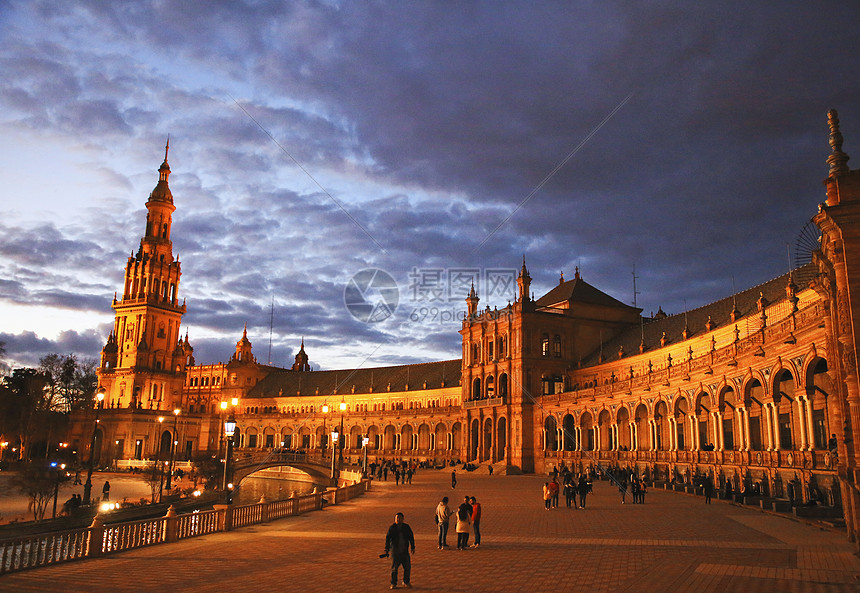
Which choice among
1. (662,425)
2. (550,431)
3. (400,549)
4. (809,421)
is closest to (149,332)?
(550,431)

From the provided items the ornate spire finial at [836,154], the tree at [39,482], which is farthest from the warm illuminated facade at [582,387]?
the tree at [39,482]

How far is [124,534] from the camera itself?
19000 mm

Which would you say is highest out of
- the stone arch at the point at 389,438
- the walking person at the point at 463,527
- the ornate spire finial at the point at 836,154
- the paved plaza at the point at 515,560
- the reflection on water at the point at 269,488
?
the ornate spire finial at the point at 836,154

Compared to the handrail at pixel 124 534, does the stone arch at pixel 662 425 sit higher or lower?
higher

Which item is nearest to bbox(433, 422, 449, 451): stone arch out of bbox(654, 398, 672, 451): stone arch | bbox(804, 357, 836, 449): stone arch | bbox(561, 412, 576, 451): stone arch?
bbox(561, 412, 576, 451): stone arch

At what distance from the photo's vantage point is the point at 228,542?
20891 mm

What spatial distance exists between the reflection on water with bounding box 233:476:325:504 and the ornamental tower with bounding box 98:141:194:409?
33199 millimetres

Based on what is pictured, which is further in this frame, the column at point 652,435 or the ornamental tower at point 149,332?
the ornamental tower at point 149,332

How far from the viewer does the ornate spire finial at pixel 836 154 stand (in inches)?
836

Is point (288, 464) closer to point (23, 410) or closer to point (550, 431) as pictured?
point (550, 431)

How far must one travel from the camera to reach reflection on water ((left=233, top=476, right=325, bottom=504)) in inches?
2653

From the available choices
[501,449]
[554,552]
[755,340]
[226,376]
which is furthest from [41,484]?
[226,376]

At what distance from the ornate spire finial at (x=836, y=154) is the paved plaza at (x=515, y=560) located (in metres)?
11.3

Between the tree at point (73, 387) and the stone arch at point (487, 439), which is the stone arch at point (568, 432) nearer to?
the stone arch at point (487, 439)
